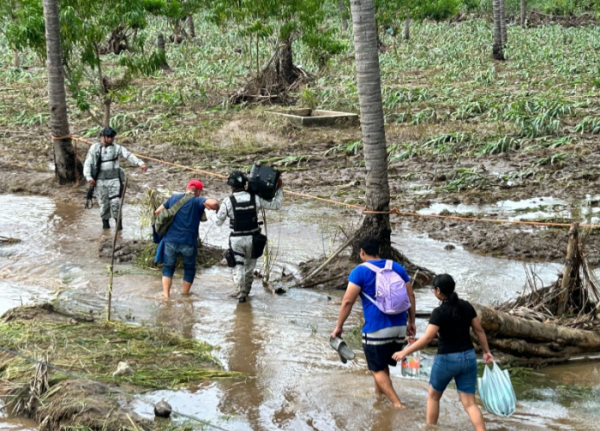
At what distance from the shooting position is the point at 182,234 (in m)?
8.99

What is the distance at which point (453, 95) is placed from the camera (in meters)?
22.7

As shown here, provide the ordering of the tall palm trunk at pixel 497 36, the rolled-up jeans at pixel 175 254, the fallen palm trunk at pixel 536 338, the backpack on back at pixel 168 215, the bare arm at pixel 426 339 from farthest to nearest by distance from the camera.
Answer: the tall palm trunk at pixel 497 36 → the rolled-up jeans at pixel 175 254 → the backpack on back at pixel 168 215 → the fallen palm trunk at pixel 536 338 → the bare arm at pixel 426 339

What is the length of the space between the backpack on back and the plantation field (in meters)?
4.33

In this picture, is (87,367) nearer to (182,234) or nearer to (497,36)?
(182,234)

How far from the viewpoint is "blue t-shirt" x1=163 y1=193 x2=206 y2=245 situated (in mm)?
8914

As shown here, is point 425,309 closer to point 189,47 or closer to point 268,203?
point 268,203

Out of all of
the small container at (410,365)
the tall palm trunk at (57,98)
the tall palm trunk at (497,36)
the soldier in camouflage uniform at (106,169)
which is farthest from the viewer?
the tall palm trunk at (497,36)

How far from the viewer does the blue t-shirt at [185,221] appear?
29.2 ft

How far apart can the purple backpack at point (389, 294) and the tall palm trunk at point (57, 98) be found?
9.81 m

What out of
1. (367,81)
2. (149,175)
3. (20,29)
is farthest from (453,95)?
(367,81)

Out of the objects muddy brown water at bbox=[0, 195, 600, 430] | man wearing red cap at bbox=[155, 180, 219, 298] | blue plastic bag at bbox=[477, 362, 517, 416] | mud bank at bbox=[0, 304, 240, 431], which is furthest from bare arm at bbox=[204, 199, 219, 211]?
blue plastic bag at bbox=[477, 362, 517, 416]

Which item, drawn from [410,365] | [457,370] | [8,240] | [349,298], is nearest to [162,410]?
[349,298]

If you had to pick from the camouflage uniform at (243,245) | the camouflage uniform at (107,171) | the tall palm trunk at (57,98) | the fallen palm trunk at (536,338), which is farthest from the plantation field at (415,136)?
the camouflage uniform at (243,245)

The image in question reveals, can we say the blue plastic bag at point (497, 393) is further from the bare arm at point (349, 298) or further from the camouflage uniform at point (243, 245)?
the camouflage uniform at point (243, 245)
